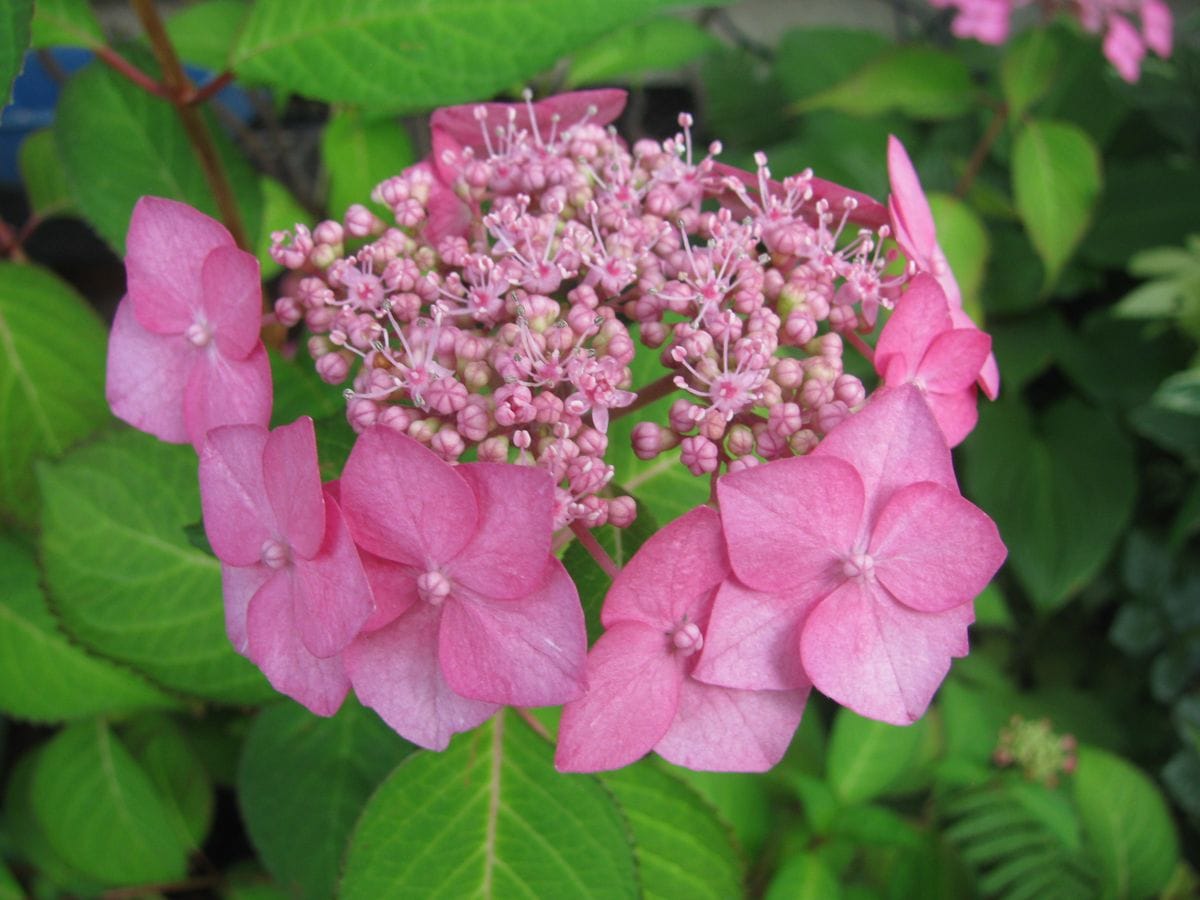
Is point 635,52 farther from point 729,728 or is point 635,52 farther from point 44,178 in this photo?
point 729,728

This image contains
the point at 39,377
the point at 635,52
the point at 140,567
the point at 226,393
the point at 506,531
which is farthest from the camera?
the point at 635,52

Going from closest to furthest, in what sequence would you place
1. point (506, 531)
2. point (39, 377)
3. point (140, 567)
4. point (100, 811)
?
point (506, 531)
point (140, 567)
point (39, 377)
point (100, 811)

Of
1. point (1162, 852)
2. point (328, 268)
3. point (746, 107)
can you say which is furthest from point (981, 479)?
point (328, 268)

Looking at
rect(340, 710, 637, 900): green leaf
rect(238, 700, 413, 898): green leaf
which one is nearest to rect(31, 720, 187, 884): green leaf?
rect(238, 700, 413, 898): green leaf

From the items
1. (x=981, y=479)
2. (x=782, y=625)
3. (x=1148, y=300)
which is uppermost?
(x=782, y=625)

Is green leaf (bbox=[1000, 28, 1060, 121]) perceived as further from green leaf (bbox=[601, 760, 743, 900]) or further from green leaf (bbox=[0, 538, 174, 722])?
green leaf (bbox=[0, 538, 174, 722])

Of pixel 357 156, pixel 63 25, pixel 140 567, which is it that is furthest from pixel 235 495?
pixel 357 156

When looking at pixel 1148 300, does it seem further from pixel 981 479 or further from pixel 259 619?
pixel 259 619
